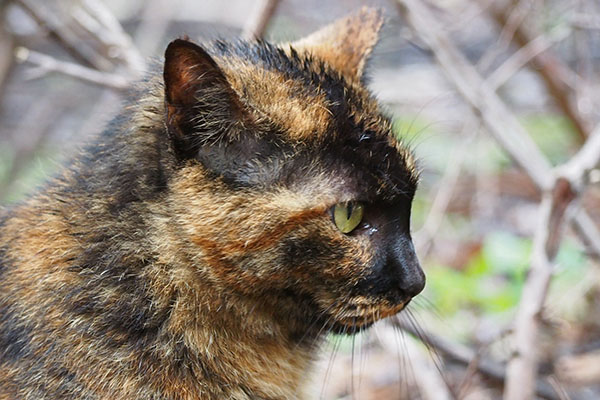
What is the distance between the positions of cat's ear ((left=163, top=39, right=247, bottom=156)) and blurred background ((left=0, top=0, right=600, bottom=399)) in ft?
2.31

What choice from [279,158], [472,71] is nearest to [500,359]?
[472,71]

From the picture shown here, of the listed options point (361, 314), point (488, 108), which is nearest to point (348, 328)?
point (361, 314)

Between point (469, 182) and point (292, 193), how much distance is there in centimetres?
454

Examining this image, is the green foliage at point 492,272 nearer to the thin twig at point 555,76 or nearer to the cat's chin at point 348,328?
the thin twig at point 555,76

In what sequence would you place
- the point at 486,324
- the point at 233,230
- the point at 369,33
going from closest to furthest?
the point at 233,230 → the point at 369,33 → the point at 486,324

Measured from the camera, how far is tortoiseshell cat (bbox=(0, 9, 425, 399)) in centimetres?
214

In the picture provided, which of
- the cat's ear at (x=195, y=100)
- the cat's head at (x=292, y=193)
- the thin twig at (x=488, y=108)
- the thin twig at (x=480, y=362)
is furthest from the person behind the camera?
the thin twig at (x=488, y=108)

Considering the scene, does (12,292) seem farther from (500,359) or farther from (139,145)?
(500,359)

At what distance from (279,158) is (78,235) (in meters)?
0.69

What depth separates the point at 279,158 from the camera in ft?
7.20

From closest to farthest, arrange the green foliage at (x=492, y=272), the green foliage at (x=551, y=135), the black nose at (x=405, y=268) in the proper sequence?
the black nose at (x=405, y=268), the green foliage at (x=492, y=272), the green foliage at (x=551, y=135)

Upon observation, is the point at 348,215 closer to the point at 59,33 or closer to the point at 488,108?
the point at 488,108

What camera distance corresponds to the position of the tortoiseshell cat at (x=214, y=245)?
2.14 meters

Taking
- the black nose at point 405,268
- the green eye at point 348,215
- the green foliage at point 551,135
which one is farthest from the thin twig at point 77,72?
the green foliage at point 551,135
